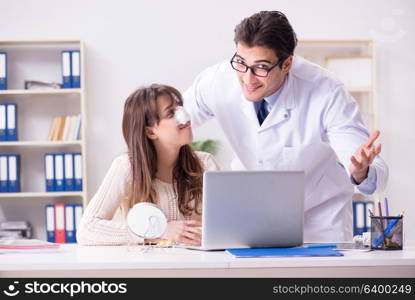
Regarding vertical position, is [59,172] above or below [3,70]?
below

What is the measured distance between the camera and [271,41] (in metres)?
2.18

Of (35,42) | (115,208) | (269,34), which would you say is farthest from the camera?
(35,42)

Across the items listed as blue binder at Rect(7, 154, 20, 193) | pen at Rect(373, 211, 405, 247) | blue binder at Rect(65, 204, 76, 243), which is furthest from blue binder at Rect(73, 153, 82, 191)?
pen at Rect(373, 211, 405, 247)

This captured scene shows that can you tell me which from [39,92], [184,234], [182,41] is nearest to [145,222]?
[184,234]

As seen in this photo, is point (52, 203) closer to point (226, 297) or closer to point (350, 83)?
point (350, 83)

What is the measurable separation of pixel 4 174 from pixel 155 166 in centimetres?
231

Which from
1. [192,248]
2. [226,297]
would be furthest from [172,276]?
[192,248]

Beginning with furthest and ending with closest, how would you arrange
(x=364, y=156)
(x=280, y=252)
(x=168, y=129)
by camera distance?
(x=168, y=129) < (x=364, y=156) < (x=280, y=252)

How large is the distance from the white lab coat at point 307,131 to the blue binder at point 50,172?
2195mm

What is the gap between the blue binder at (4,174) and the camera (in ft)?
15.0

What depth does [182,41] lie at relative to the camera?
16.0 ft

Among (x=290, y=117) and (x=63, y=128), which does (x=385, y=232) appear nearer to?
(x=290, y=117)

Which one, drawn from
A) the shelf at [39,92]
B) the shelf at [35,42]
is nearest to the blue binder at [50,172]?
the shelf at [39,92]

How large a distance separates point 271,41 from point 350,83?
266cm
